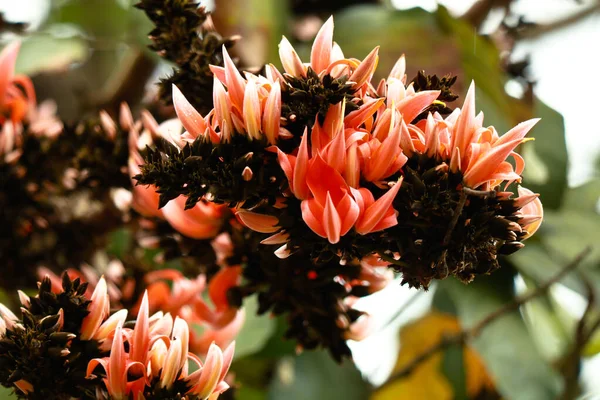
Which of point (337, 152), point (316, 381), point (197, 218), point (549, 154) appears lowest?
point (316, 381)

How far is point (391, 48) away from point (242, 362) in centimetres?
40

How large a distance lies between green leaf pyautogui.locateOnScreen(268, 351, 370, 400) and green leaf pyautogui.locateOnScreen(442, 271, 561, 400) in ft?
0.46

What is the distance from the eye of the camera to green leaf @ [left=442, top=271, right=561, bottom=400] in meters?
0.60

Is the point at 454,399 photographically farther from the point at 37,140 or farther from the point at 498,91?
the point at 37,140

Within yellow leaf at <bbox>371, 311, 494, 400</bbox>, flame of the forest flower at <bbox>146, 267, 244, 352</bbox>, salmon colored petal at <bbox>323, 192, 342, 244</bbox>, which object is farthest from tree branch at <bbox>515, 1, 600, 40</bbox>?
salmon colored petal at <bbox>323, 192, 342, 244</bbox>

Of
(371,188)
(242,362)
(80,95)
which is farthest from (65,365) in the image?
(80,95)

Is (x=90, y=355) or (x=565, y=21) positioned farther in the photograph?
(x=565, y=21)

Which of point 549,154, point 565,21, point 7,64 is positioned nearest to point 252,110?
point 7,64

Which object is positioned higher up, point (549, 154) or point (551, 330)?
point (549, 154)

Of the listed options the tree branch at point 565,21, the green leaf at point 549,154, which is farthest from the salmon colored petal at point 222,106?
the tree branch at point 565,21

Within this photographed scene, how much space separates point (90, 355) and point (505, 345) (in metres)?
0.41

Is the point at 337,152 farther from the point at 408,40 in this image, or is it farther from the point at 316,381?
the point at 408,40

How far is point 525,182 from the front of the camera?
2.06 ft

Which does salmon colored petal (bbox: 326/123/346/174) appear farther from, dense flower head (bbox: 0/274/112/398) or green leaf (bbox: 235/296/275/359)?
green leaf (bbox: 235/296/275/359)
